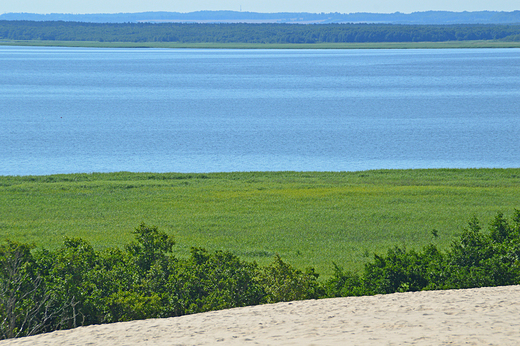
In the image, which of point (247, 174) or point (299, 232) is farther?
point (247, 174)

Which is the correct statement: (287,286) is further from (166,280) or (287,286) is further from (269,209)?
(269,209)

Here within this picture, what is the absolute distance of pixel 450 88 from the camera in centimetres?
8169

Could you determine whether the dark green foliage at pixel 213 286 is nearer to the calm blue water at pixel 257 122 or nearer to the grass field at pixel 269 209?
the grass field at pixel 269 209

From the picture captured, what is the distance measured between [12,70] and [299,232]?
118 meters

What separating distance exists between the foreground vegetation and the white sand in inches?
16.1

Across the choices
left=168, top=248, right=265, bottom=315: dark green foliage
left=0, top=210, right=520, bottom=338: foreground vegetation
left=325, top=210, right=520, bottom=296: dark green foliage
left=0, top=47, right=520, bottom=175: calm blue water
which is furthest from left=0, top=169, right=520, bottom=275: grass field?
left=0, top=47, right=520, bottom=175: calm blue water

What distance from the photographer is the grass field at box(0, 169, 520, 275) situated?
52.5 feet

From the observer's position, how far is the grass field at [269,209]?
52.5ft

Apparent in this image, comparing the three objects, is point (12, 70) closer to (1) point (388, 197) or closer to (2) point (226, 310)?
(1) point (388, 197)

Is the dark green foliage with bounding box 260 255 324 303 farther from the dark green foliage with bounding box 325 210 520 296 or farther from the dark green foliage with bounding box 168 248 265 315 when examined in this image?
the dark green foliage with bounding box 325 210 520 296

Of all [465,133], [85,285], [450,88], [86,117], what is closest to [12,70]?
[86,117]

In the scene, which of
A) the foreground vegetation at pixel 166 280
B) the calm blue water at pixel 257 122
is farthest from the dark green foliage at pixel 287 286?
the calm blue water at pixel 257 122

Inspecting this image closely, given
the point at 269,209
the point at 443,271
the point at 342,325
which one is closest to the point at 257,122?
the point at 269,209

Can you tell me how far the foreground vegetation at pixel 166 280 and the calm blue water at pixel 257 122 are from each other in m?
22.2
